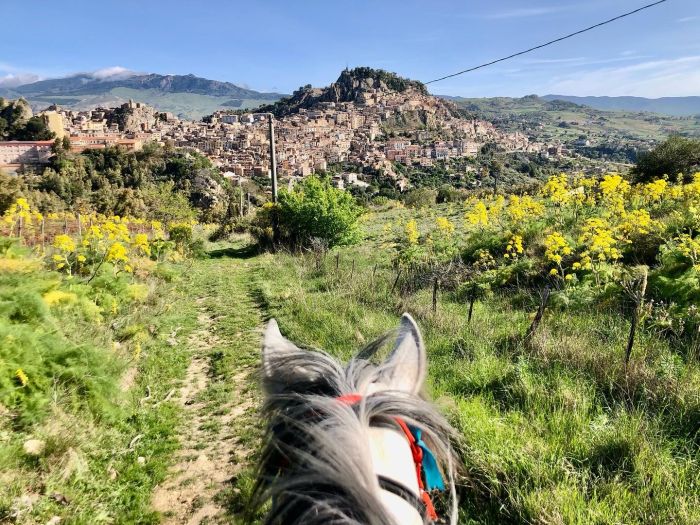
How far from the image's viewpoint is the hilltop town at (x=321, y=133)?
82.8m

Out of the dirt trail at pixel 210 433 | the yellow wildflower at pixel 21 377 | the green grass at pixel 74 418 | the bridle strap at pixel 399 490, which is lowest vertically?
the dirt trail at pixel 210 433

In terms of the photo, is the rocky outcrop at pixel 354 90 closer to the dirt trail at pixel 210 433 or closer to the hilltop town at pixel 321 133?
the hilltop town at pixel 321 133

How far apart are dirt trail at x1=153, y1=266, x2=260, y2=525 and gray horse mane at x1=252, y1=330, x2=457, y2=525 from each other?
2.31 ft

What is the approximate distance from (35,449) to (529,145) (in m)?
124

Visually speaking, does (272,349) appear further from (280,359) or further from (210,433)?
(210,433)

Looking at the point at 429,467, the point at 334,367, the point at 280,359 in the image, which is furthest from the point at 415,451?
the point at 280,359

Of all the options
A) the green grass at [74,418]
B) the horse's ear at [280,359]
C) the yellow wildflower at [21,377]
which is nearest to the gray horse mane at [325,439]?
the horse's ear at [280,359]

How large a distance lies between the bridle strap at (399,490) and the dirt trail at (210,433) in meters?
1.03

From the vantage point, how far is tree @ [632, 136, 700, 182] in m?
10.7

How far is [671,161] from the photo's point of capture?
36.0 ft

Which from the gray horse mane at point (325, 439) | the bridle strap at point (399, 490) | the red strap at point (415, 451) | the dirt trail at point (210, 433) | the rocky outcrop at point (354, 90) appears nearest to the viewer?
the gray horse mane at point (325, 439)

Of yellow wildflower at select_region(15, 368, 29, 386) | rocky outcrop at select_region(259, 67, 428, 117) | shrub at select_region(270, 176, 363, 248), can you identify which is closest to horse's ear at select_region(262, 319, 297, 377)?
yellow wildflower at select_region(15, 368, 29, 386)

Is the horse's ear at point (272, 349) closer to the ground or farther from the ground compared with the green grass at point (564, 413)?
farther from the ground

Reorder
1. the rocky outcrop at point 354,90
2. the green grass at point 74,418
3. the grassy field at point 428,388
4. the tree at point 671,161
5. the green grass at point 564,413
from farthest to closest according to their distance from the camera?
the rocky outcrop at point 354,90 → the tree at point 671,161 → the green grass at point 74,418 → the grassy field at point 428,388 → the green grass at point 564,413
